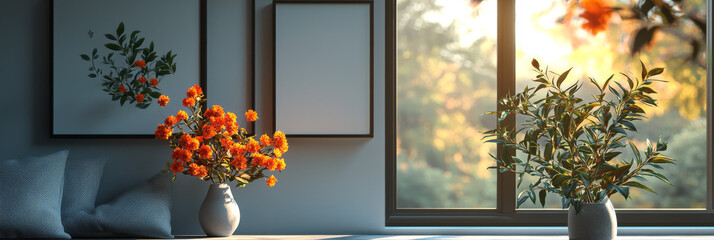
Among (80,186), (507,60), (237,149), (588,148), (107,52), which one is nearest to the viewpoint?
(588,148)

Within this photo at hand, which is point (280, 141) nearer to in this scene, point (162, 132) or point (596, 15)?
point (162, 132)

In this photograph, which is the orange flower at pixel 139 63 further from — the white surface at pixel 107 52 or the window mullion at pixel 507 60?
the window mullion at pixel 507 60

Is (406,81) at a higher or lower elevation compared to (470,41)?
lower

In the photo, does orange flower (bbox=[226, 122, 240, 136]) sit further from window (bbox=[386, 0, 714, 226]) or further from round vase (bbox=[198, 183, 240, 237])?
window (bbox=[386, 0, 714, 226])

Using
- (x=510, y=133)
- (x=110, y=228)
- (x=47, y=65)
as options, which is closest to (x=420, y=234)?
(x=510, y=133)

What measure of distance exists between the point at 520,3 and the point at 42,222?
7.36 ft

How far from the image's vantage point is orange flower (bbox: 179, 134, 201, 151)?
96.5 inches

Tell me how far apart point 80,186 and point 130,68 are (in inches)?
21.6

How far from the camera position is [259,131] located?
2.79 metres

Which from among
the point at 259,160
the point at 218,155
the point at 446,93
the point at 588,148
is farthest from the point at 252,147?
the point at 588,148

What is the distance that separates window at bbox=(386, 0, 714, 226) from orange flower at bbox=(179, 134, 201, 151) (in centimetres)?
90

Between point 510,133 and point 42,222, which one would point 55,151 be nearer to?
point 42,222

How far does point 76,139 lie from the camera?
279 centimetres

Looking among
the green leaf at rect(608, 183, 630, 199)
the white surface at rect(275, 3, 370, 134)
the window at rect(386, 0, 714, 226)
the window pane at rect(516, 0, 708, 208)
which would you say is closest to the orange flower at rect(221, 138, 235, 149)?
the white surface at rect(275, 3, 370, 134)
